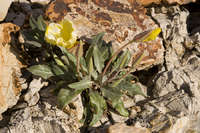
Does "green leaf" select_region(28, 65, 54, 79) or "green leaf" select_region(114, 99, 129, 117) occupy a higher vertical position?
"green leaf" select_region(28, 65, 54, 79)

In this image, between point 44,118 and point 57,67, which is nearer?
point 44,118

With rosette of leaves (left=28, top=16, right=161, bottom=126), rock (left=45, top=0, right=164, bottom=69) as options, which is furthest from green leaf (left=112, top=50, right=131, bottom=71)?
rock (left=45, top=0, right=164, bottom=69)

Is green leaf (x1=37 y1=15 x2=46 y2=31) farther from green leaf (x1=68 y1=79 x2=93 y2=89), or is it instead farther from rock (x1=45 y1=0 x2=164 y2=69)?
green leaf (x1=68 y1=79 x2=93 y2=89)

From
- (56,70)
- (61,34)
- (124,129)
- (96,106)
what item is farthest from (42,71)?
(124,129)

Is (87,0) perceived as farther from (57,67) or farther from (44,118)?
(44,118)

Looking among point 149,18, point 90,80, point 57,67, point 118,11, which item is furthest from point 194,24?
point 57,67

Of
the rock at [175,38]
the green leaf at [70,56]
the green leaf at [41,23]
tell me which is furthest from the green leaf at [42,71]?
the rock at [175,38]

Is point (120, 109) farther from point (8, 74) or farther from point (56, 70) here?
point (8, 74)

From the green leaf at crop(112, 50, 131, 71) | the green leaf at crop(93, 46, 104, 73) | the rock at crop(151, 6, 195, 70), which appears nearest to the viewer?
the green leaf at crop(93, 46, 104, 73)
